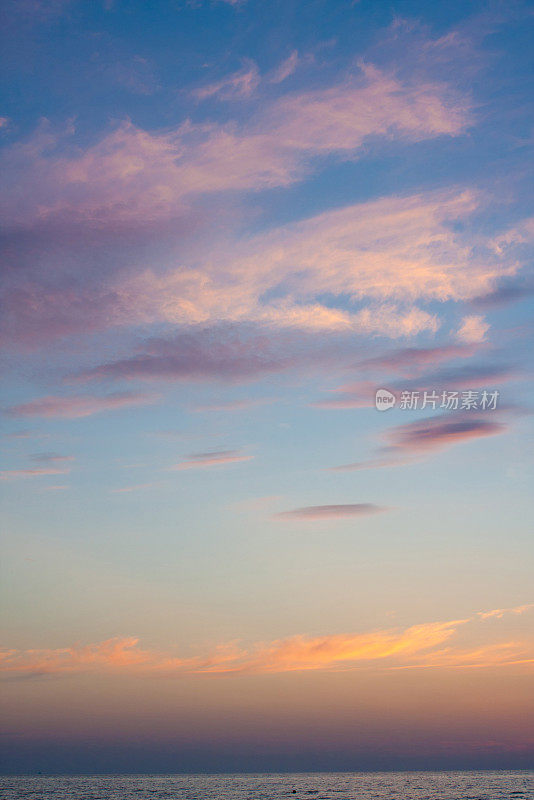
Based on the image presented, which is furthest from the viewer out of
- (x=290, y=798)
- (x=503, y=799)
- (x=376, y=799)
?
(x=290, y=798)

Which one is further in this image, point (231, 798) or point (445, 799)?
point (231, 798)

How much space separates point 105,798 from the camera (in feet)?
639

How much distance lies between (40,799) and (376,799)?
8853 centimetres

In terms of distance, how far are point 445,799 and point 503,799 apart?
46.3 ft

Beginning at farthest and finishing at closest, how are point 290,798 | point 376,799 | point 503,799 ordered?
point 290,798, point 376,799, point 503,799

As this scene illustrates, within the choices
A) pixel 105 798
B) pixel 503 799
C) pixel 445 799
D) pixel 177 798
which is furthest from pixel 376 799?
pixel 105 798

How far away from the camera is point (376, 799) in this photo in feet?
579

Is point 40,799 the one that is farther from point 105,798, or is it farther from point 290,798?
point 290,798

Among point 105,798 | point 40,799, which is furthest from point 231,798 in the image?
point 40,799

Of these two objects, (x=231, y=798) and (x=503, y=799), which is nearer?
(x=503, y=799)

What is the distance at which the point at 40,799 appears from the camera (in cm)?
18212

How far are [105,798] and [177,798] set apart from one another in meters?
20.4

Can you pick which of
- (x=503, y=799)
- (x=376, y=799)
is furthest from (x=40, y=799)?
(x=503, y=799)

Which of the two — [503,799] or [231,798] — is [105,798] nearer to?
[231,798]
